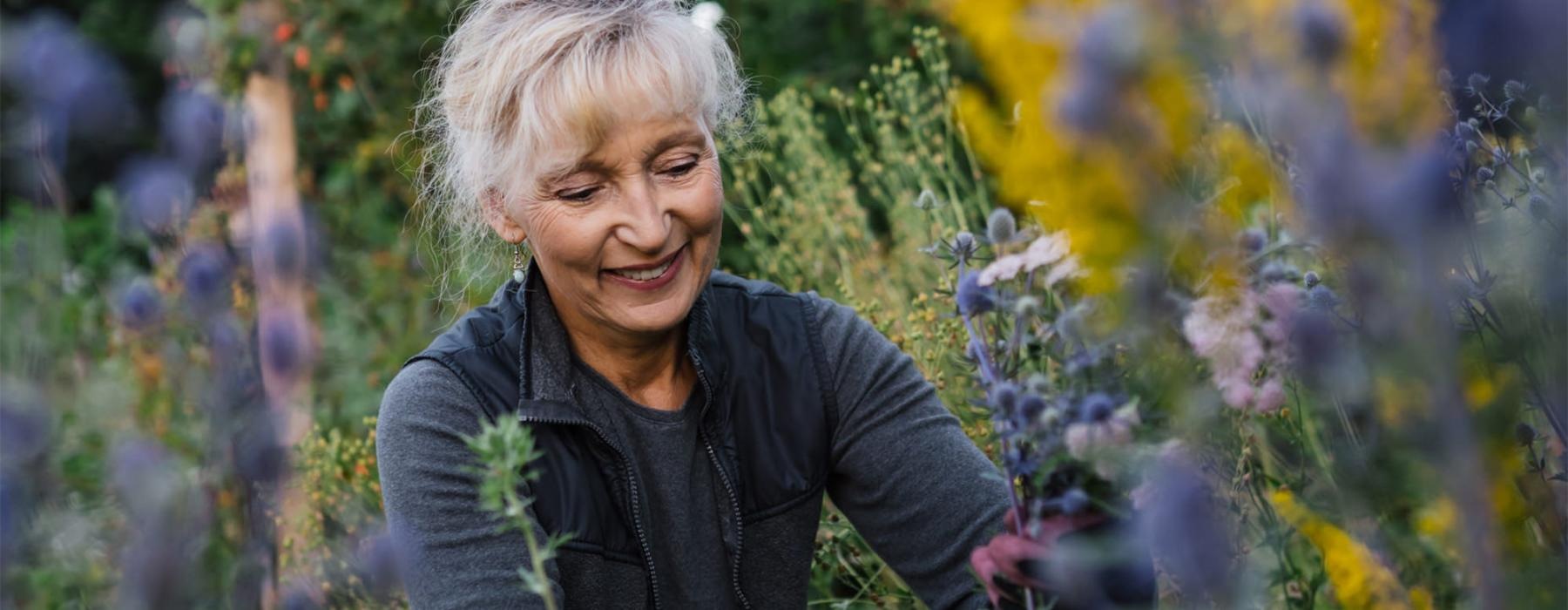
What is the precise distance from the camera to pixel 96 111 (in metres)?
1.03

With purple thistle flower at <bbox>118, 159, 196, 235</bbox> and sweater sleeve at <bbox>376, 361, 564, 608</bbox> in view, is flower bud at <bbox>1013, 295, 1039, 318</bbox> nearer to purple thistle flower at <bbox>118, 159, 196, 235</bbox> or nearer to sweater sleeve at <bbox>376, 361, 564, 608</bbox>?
purple thistle flower at <bbox>118, 159, 196, 235</bbox>

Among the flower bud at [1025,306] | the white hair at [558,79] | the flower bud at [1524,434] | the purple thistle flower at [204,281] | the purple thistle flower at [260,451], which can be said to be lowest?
the purple thistle flower at [260,451]

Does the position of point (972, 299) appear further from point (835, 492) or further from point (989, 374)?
point (835, 492)

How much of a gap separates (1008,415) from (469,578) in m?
0.87

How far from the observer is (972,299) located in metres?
1.23

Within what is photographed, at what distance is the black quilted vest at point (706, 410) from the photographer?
6.52 feet

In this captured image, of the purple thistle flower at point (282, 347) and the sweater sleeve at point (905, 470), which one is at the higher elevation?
the sweater sleeve at point (905, 470)

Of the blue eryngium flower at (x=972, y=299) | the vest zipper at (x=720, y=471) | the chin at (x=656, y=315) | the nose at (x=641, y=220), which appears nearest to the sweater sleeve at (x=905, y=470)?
the vest zipper at (x=720, y=471)

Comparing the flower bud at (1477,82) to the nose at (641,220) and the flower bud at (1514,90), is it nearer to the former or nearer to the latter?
the flower bud at (1514,90)

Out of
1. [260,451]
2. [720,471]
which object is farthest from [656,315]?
[260,451]

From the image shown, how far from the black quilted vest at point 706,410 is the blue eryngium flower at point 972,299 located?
2.79 ft

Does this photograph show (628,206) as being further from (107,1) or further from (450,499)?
(107,1)

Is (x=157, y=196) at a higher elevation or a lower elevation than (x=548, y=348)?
lower

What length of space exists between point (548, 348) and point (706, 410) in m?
0.23
